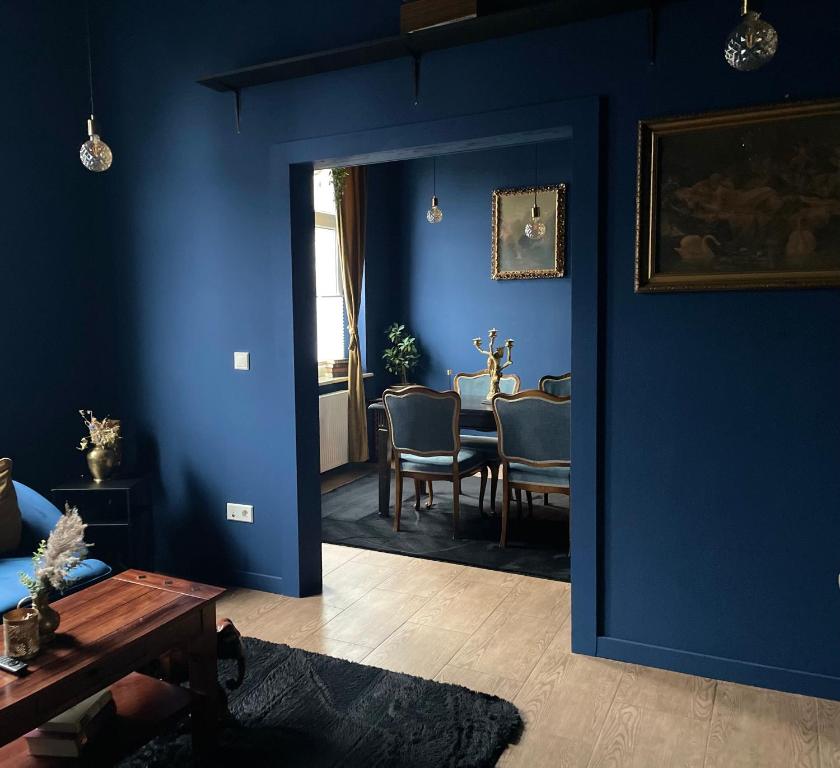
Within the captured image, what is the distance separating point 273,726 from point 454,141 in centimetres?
235

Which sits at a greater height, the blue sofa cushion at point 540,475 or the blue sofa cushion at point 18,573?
the blue sofa cushion at point 540,475

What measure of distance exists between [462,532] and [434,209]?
114 inches

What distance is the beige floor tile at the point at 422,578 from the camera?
12.0 feet

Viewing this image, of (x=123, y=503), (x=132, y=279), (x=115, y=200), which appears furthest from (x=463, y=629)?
(x=115, y=200)

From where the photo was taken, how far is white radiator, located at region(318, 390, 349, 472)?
5980 mm

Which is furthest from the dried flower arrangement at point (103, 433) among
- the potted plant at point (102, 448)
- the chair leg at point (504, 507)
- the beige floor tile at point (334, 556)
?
the chair leg at point (504, 507)

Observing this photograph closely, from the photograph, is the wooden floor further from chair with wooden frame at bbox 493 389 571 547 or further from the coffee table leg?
the coffee table leg

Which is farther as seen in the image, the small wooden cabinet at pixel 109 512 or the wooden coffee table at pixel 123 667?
the small wooden cabinet at pixel 109 512

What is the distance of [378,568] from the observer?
13.0 ft

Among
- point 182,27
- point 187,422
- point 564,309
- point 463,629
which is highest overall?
point 182,27

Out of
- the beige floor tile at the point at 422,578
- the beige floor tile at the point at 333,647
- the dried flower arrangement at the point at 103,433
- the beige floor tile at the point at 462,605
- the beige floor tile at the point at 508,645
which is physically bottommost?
the beige floor tile at the point at 508,645

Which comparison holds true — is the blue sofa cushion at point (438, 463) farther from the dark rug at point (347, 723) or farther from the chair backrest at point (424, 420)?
the dark rug at point (347, 723)

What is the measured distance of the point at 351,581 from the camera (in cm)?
379

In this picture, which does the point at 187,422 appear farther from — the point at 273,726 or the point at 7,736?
the point at 7,736
